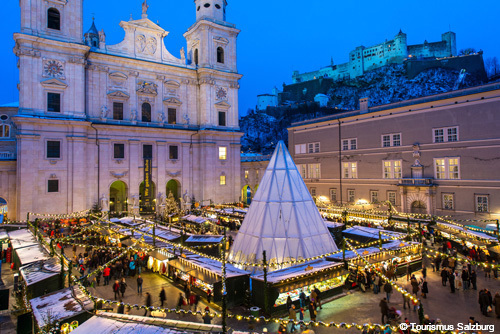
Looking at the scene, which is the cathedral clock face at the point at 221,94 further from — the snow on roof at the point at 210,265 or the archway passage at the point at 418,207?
the snow on roof at the point at 210,265

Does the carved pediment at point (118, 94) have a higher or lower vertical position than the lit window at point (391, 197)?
higher

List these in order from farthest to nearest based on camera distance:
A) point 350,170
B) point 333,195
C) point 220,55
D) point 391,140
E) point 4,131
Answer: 1. point 220,55
2. point 4,131
3. point 333,195
4. point 350,170
5. point 391,140

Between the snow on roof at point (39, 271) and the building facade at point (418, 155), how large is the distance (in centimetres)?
2832

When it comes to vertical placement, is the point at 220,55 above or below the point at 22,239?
above

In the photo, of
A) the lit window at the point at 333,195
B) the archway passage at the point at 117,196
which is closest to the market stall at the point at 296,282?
the lit window at the point at 333,195

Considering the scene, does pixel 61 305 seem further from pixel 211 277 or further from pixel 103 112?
pixel 103 112

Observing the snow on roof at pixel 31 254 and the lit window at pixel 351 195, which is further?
the lit window at pixel 351 195

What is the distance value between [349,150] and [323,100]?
73339 millimetres

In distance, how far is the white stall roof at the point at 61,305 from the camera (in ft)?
30.7

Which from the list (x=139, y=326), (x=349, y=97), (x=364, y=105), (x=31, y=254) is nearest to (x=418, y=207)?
(x=364, y=105)

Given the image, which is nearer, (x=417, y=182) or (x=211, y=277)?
(x=211, y=277)

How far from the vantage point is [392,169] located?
102 ft

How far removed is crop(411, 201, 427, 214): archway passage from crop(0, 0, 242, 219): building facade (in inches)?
892

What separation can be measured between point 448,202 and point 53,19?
1733 inches
